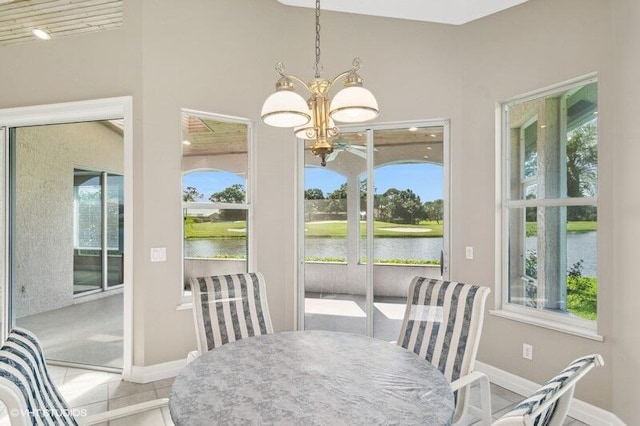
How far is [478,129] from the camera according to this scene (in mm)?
3562

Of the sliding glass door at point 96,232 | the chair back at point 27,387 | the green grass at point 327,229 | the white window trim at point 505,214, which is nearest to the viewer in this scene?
the chair back at point 27,387

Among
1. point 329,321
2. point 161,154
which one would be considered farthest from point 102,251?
point 329,321

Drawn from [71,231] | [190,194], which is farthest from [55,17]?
[71,231]

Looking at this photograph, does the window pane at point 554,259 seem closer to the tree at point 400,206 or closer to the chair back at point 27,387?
the tree at point 400,206

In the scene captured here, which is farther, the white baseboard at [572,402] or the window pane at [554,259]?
the window pane at [554,259]

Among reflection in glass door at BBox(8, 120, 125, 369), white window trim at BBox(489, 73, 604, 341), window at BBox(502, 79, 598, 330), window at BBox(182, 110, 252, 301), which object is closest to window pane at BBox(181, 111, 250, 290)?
window at BBox(182, 110, 252, 301)

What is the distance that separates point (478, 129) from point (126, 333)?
371 centimetres

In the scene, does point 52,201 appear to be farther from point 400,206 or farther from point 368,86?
point 400,206

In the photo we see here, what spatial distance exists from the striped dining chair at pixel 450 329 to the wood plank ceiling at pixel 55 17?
3.41 m

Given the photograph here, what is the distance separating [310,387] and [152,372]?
2.35 m

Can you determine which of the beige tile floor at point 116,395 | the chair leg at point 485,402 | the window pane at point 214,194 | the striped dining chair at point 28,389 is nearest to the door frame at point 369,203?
the window pane at point 214,194

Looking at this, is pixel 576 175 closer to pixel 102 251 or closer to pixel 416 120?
pixel 416 120

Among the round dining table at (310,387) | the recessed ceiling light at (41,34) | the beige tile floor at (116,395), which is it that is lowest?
the beige tile floor at (116,395)

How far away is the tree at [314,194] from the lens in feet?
13.6
